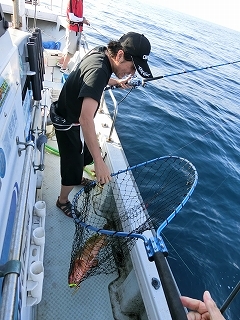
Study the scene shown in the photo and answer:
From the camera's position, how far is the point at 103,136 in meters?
3.89

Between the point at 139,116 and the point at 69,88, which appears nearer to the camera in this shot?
the point at 69,88

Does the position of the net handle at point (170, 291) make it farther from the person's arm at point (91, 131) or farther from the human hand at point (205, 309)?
the person's arm at point (91, 131)

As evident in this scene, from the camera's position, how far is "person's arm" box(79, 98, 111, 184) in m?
1.97

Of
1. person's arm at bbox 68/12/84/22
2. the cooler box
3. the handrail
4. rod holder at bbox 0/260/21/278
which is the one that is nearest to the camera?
the handrail

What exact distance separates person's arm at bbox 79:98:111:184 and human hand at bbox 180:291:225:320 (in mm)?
1100

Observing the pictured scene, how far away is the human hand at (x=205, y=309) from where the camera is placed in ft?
4.01

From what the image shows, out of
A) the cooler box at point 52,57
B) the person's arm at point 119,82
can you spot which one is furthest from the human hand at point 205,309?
the cooler box at point 52,57

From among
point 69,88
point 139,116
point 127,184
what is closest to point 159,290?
point 127,184

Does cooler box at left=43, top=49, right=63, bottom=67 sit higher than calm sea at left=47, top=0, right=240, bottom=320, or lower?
higher

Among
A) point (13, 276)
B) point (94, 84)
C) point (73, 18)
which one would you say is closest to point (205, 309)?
point (13, 276)

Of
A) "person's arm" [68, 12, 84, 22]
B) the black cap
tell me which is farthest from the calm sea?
the black cap

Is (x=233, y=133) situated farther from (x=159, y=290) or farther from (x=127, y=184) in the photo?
(x=159, y=290)

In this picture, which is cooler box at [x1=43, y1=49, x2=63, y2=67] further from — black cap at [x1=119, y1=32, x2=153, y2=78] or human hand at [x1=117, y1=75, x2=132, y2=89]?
black cap at [x1=119, y1=32, x2=153, y2=78]

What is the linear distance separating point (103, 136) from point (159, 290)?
7.64 feet
